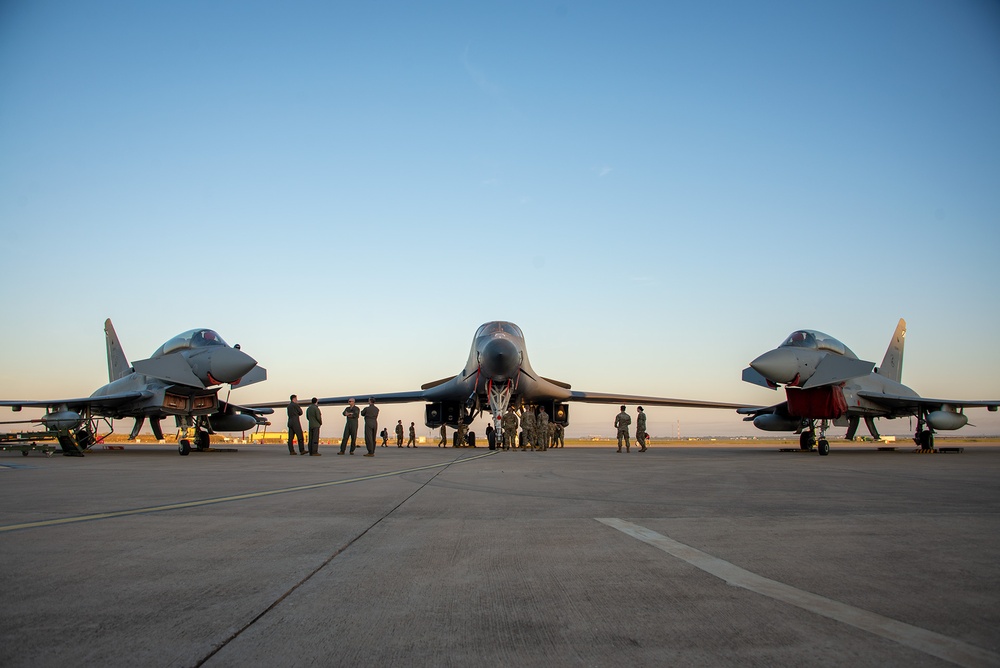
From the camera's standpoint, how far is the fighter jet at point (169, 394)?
1605cm

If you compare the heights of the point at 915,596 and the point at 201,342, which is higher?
the point at 201,342

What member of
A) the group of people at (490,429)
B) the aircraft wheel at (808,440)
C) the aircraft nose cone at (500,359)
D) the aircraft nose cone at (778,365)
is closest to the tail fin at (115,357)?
the group of people at (490,429)

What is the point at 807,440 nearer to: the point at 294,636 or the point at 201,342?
the point at 201,342

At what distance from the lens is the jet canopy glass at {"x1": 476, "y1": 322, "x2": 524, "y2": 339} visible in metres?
23.5

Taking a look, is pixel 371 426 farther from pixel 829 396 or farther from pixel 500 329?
pixel 829 396

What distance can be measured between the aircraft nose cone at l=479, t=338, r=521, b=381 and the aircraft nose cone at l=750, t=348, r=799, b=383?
25.5 feet

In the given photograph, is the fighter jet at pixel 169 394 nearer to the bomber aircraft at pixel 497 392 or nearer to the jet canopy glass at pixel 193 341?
the jet canopy glass at pixel 193 341

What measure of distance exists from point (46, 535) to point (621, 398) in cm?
2896

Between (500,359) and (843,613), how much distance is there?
18.9m

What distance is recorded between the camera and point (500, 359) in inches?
834

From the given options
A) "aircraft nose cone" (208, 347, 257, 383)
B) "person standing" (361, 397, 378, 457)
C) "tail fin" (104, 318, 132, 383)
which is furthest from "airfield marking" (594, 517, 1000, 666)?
"tail fin" (104, 318, 132, 383)

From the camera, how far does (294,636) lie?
2.11m

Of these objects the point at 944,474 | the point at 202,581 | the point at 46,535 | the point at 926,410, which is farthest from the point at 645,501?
the point at 926,410

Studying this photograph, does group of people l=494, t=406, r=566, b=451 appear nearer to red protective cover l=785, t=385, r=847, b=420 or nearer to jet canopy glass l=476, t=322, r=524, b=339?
jet canopy glass l=476, t=322, r=524, b=339
